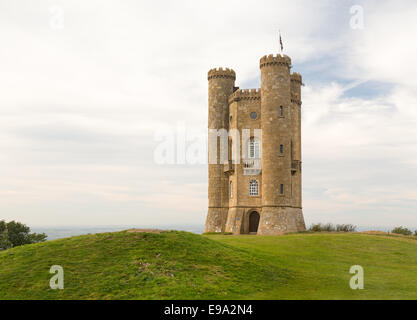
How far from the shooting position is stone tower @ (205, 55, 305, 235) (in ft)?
153

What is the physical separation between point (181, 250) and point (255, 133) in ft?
92.1

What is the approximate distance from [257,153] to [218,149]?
5699 millimetres

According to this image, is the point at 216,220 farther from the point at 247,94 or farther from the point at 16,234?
the point at 16,234

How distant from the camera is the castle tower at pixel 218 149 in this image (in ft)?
171

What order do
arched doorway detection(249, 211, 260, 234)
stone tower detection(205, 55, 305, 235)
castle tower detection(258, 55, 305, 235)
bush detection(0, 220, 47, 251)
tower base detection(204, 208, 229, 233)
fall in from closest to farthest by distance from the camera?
castle tower detection(258, 55, 305, 235) < stone tower detection(205, 55, 305, 235) < arched doorway detection(249, 211, 260, 234) < bush detection(0, 220, 47, 251) < tower base detection(204, 208, 229, 233)

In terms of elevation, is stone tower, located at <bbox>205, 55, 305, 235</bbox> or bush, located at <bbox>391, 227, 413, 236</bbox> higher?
stone tower, located at <bbox>205, 55, 305, 235</bbox>

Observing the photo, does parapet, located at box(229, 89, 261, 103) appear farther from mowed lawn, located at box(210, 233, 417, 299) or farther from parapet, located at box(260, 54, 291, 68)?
mowed lawn, located at box(210, 233, 417, 299)

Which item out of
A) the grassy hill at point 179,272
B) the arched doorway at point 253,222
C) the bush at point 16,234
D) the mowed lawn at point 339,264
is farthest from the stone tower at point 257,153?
the bush at point 16,234

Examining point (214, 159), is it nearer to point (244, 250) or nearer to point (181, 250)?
point (244, 250)

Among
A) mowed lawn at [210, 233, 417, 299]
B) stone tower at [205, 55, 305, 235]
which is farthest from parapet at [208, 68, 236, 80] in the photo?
mowed lawn at [210, 233, 417, 299]

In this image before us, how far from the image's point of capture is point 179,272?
20453 millimetres

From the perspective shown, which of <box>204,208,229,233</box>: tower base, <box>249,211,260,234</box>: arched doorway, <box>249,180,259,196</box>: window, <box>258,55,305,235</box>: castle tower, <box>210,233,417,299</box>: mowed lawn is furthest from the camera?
<box>204,208,229,233</box>: tower base

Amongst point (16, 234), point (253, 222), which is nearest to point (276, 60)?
point (253, 222)

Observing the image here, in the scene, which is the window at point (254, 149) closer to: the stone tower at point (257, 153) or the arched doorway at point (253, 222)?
the stone tower at point (257, 153)
